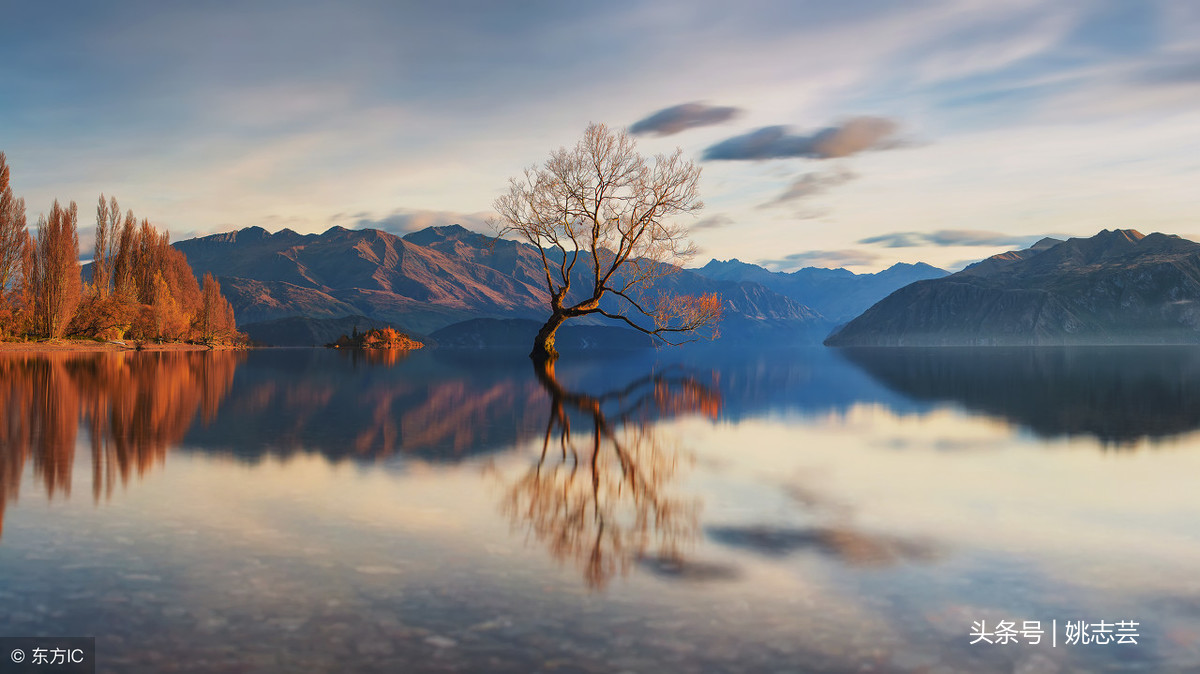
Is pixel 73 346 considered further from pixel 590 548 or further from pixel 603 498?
pixel 590 548

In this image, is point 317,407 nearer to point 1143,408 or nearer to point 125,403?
point 125,403

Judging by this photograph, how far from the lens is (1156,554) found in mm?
7871

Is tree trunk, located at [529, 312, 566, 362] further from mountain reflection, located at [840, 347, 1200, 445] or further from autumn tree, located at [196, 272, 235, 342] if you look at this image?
autumn tree, located at [196, 272, 235, 342]

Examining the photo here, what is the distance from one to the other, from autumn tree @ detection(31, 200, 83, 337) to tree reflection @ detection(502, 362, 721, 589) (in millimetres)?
97488

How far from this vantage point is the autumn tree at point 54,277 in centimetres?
9281

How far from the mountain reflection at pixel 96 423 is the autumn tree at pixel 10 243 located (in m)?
74.5

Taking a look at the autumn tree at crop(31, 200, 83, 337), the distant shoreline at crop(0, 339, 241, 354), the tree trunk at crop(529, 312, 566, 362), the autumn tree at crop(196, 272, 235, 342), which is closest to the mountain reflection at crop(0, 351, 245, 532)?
the tree trunk at crop(529, 312, 566, 362)

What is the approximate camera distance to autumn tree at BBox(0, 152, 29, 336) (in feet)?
300

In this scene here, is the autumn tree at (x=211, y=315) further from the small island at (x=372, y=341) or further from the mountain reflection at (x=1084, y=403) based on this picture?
the mountain reflection at (x=1084, y=403)

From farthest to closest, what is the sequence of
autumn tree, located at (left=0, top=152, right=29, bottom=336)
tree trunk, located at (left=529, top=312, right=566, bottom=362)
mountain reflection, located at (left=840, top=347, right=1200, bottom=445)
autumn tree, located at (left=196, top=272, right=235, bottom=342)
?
autumn tree, located at (left=196, top=272, right=235, bottom=342) → autumn tree, located at (left=0, top=152, right=29, bottom=336) → tree trunk, located at (left=529, top=312, right=566, bottom=362) → mountain reflection, located at (left=840, top=347, right=1200, bottom=445)

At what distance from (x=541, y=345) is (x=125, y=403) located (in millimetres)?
43460

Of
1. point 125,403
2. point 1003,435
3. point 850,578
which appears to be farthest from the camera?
point 125,403

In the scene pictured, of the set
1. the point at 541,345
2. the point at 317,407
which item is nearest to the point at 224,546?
the point at 317,407

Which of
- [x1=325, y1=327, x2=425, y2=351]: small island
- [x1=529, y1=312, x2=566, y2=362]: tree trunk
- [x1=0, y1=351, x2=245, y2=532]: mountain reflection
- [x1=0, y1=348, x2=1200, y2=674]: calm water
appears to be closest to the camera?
[x1=0, y1=348, x2=1200, y2=674]: calm water
